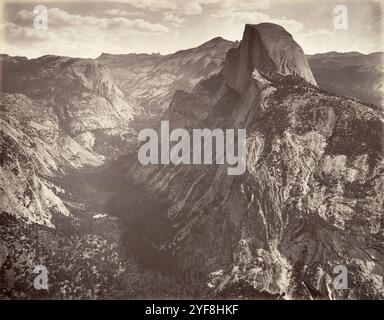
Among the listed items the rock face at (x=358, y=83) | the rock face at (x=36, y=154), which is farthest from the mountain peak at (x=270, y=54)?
the rock face at (x=36, y=154)

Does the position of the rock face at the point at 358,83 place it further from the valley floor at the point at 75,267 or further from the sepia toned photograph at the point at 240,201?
the valley floor at the point at 75,267

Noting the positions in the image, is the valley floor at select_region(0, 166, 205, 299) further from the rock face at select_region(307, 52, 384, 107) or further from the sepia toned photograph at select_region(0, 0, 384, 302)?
the rock face at select_region(307, 52, 384, 107)

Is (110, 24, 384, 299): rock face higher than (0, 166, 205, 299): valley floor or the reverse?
higher

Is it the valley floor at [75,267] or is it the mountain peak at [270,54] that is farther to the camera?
the mountain peak at [270,54]

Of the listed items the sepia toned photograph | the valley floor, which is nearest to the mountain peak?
the sepia toned photograph

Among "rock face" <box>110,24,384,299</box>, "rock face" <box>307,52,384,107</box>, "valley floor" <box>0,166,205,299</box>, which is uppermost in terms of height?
"rock face" <box>307,52,384,107</box>

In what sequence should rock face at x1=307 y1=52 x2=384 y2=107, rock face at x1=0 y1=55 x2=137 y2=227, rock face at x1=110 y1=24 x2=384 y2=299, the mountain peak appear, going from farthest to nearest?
rock face at x1=307 y1=52 x2=384 y2=107, the mountain peak, rock face at x1=0 y1=55 x2=137 y2=227, rock face at x1=110 y1=24 x2=384 y2=299
